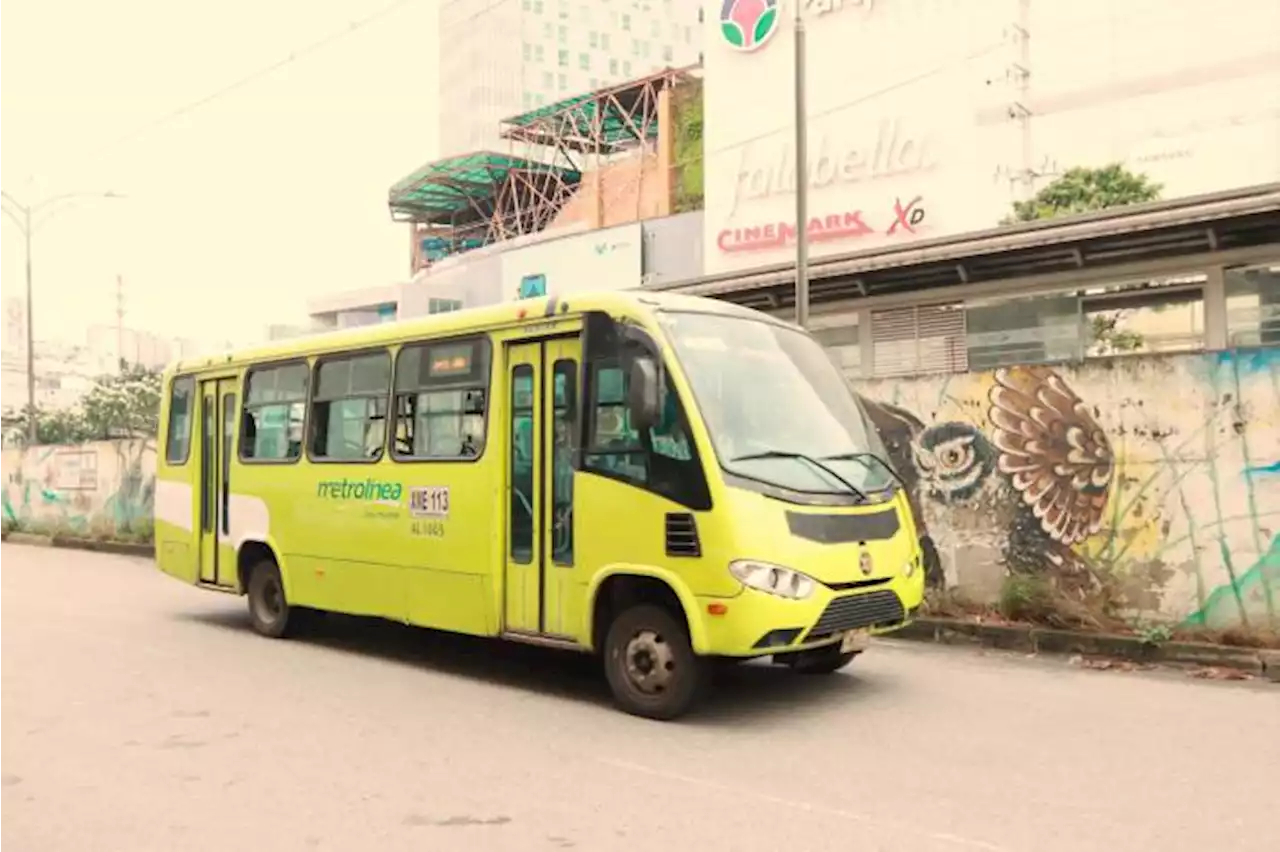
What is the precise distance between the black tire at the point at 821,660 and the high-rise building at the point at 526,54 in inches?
4187

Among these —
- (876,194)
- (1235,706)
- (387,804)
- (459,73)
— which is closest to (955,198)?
(876,194)

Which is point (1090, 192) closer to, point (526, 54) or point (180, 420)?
point (180, 420)

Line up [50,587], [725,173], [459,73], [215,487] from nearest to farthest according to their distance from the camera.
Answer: [215,487], [50,587], [725,173], [459,73]

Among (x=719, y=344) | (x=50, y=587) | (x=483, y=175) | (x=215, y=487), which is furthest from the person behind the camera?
(x=483, y=175)

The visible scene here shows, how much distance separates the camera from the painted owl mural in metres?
10.0

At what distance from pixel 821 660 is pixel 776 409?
2.11 m

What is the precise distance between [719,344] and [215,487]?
6289 mm

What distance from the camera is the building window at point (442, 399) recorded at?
8.29 m

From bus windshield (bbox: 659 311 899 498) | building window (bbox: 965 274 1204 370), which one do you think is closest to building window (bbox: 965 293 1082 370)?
building window (bbox: 965 274 1204 370)

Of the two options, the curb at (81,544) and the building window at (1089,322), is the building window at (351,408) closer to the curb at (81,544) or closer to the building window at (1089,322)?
the building window at (1089,322)

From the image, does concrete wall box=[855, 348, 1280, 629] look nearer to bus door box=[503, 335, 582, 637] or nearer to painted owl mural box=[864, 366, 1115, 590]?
painted owl mural box=[864, 366, 1115, 590]

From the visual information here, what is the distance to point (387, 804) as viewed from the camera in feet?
17.1

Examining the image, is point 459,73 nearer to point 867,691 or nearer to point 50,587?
point 50,587

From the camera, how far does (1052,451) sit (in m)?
10.2
